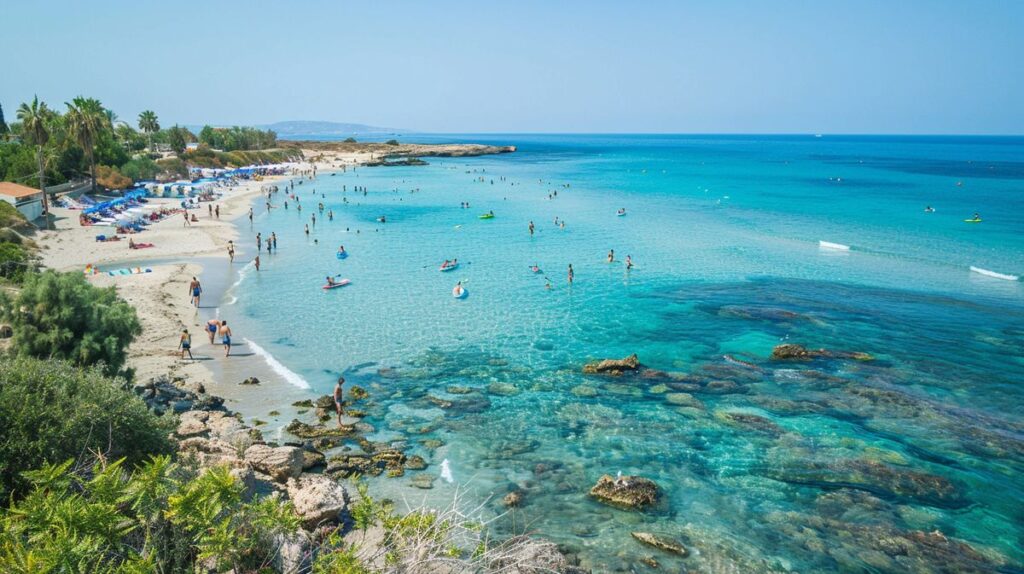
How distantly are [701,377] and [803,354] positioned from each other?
5656 millimetres

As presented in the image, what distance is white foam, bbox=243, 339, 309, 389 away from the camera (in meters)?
23.5

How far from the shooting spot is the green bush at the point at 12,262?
29.1 m

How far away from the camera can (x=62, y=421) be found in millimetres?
11633

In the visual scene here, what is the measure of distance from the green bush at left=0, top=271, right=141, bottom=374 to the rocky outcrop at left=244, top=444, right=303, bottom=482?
6200 mm

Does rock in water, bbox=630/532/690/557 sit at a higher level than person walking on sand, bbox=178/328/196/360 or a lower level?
lower

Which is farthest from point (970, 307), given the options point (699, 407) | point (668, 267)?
point (699, 407)

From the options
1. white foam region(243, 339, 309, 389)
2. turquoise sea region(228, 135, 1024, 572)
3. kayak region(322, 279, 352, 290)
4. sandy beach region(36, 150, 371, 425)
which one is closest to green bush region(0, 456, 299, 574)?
turquoise sea region(228, 135, 1024, 572)

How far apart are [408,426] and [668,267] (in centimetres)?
2992

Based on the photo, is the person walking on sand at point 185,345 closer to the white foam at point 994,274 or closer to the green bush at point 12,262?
the green bush at point 12,262

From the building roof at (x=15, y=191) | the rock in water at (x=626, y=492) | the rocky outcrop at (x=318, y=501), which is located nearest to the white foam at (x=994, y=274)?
the rock in water at (x=626, y=492)

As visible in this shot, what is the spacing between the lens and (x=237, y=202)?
74.3 m

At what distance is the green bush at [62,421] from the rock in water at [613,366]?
16.2 meters

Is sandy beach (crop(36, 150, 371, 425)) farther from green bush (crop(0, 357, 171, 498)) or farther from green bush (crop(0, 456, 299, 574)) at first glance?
green bush (crop(0, 456, 299, 574))

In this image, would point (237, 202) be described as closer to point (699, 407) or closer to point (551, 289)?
point (551, 289)
